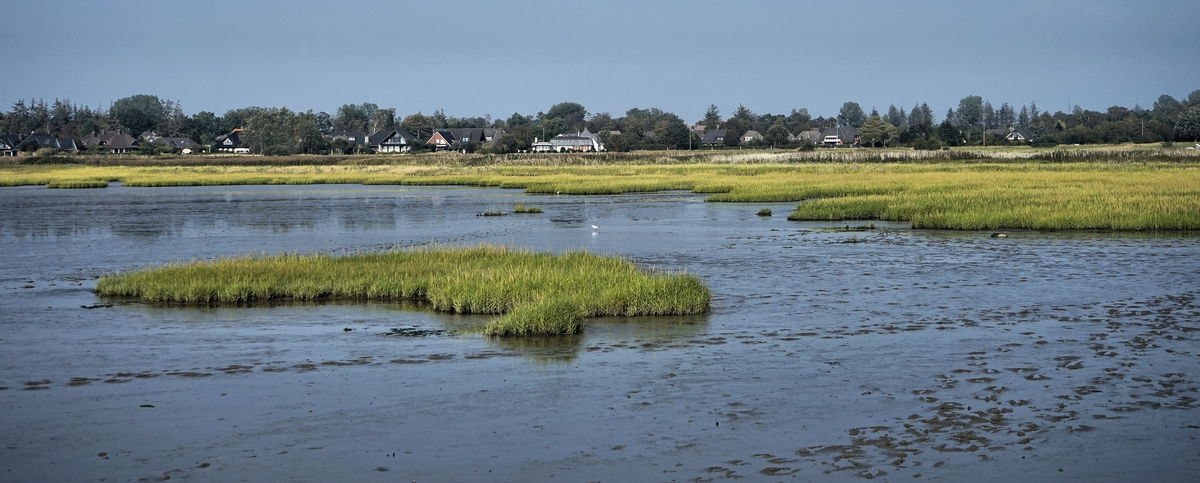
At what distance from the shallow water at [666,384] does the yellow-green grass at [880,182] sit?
10.7 m

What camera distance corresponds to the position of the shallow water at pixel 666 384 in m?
11.1

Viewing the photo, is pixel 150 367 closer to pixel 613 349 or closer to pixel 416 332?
pixel 416 332

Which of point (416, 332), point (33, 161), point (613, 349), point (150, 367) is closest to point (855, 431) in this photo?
point (613, 349)

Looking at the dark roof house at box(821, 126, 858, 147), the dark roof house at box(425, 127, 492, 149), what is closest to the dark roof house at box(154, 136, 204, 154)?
the dark roof house at box(425, 127, 492, 149)

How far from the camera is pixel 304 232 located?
39125mm

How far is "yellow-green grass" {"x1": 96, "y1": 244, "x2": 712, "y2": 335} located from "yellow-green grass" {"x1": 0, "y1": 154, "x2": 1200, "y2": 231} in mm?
19738

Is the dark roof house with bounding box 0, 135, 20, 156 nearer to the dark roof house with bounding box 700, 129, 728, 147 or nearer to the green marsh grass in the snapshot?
the green marsh grass

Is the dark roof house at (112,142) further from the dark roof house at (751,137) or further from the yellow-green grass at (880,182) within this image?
the dark roof house at (751,137)

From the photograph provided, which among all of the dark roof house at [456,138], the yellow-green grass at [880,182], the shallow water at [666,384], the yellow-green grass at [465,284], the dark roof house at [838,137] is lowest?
the shallow water at [666,384]

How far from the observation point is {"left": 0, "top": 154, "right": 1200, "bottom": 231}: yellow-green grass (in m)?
38.0

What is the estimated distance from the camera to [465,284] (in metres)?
21.0

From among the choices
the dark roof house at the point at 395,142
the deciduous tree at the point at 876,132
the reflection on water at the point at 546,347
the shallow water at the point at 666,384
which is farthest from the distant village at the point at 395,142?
the reflection on water at the point at 546,347

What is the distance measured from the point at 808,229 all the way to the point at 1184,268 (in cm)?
1457

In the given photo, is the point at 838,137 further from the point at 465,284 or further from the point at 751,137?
the point at 465,284
